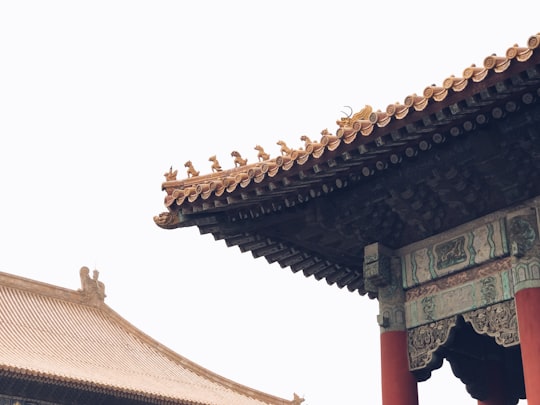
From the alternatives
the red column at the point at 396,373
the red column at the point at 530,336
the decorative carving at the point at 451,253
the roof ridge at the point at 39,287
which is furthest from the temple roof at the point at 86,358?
the red column at the point at 530,336

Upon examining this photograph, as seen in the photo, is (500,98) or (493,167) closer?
(500,98)

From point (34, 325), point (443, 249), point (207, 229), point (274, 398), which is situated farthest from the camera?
point (274, 398)

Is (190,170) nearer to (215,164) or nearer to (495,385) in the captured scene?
(215,164)

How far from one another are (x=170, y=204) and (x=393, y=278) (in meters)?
2.78

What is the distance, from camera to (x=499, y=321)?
31.3 feet

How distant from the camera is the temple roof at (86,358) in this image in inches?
1045

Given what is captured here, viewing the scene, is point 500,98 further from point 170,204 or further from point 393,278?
point 170,204

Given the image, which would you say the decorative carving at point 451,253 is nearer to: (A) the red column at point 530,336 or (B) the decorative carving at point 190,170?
(A) the red column at point 530,336

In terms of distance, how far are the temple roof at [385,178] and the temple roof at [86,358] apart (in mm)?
15925

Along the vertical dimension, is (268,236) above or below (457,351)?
above

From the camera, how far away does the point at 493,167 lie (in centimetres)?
959

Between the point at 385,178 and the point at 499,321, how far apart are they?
1.97 metres

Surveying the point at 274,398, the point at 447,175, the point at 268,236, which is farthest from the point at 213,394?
the point at 447,175

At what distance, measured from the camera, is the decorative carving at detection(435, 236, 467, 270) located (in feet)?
33.4
